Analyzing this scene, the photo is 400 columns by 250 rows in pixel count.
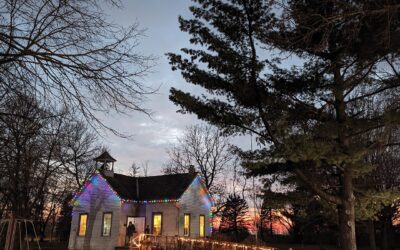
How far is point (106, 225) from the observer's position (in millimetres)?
25766

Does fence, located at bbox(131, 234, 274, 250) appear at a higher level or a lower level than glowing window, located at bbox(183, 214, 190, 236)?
lower

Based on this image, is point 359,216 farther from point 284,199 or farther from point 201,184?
point 201,184

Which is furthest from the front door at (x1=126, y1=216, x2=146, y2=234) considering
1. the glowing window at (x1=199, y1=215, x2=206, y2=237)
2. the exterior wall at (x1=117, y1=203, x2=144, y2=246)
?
the glowing window at (x1=199, y1=215, x2=206, y2=237)

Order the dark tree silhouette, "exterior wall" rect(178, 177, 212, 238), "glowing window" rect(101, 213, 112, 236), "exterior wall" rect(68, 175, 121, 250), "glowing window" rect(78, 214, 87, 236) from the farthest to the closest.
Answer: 1. the dark tree silhouette
2. "exterior wall" rect(178, 177, 212, 238)
3. "glowing window" rect(78, 214, 87, 236)
4. "glowing window" rect(101, 213, 112, 236)
5. "exterior wall" rect(68, 175, 121, 250)

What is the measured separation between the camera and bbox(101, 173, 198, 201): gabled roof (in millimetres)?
26422

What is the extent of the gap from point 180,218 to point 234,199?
1860cm

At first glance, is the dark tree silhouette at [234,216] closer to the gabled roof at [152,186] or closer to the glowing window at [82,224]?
the gabled roof at [152,186]

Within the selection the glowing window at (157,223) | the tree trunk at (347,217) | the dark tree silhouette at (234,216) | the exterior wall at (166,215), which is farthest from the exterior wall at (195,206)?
the tree trunk at (347,217)

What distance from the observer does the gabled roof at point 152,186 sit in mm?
26422

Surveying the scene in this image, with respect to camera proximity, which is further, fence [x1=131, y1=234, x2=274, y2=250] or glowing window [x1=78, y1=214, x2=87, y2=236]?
glowing window [x1=78, y1=214, x2=87, y2=236]

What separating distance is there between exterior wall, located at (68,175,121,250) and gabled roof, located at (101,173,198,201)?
0.74 m

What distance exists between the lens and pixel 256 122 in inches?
449

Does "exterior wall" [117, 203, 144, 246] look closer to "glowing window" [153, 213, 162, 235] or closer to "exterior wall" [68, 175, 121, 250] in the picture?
"exterior wall" [68, 175, 121, 250]

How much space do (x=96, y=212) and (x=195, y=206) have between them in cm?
720
